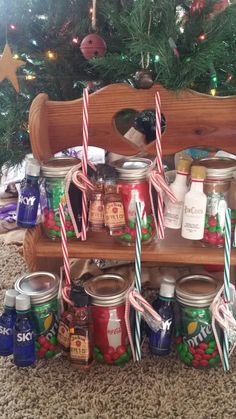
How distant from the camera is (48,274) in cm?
111

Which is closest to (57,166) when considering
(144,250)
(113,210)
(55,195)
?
(55,195)

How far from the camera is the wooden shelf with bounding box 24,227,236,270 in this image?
101 cm

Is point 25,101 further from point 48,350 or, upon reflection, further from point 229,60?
point 48,350

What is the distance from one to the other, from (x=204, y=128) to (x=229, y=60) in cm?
16

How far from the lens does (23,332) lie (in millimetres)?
969

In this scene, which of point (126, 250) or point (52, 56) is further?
point (52, 56)

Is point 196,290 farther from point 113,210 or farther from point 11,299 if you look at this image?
point 11,299

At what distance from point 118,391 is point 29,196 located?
1.54 ft

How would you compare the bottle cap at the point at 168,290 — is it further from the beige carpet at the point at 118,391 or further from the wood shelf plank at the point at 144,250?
the beige carpet at the point at 118,391

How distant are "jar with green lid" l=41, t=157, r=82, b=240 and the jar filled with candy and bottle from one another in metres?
0.30

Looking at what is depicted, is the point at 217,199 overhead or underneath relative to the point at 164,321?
overhead

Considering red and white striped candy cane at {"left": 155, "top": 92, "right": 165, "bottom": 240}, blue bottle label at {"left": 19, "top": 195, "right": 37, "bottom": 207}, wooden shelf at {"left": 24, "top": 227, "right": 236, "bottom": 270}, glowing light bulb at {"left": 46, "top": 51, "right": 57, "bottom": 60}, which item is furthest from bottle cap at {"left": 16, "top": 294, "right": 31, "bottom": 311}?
glowing light bulb at {"left": 46, "top": 51, "right": 57, "bottom": 60}

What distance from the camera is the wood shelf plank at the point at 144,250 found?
1.01 m

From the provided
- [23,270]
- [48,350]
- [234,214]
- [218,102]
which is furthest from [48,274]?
[218,102]
